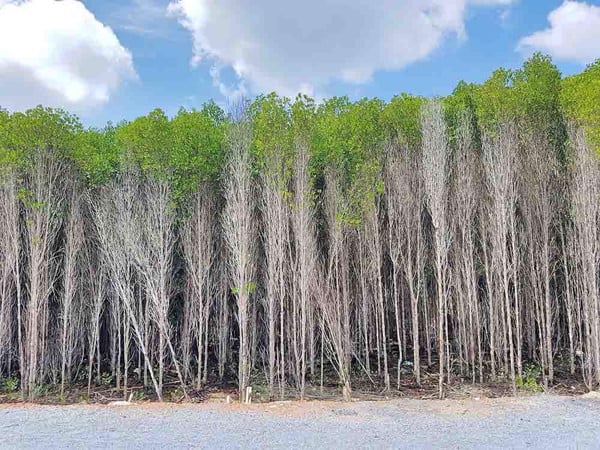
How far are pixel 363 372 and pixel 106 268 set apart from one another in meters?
8.95

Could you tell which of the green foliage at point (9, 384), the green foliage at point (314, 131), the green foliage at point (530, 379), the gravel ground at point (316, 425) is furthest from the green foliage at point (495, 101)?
the green foliage at point (9, 384)

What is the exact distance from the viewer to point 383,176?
15945 mm

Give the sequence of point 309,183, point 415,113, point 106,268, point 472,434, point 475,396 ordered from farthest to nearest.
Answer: point 415,113 → point 106,268 → point 309,183 → point 475,396 → point 472,434

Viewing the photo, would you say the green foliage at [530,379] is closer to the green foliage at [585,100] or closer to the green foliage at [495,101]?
the green foliage at [585,100]

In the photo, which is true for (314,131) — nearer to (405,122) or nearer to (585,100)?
(405,122)

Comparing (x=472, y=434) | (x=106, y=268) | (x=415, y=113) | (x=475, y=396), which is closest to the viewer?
(x=472, y=434)

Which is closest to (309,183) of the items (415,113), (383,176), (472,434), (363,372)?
(383,176)

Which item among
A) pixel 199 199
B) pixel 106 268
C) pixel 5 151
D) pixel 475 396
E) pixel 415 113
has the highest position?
pixel 415 113

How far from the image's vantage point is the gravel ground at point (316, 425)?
26.4 feet

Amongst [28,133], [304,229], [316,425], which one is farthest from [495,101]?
[28,133]

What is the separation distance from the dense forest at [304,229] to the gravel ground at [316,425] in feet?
6.70

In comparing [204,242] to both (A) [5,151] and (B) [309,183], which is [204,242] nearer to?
(B) [309,183]

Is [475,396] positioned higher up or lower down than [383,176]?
lower down

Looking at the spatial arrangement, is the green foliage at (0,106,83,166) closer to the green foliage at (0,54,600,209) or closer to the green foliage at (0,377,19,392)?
the green foliage at (0,54,600,209)
